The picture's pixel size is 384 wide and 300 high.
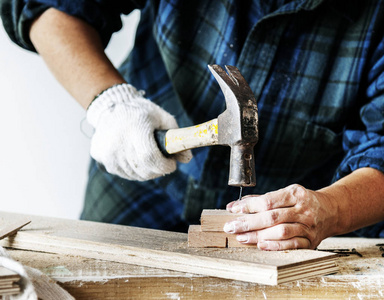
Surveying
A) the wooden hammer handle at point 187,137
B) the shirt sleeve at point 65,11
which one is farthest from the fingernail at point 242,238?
the shirt sleeve at point 65,11

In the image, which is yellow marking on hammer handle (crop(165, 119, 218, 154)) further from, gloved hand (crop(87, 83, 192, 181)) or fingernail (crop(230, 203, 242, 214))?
fingernail (crop(230, 203, 242, 214))

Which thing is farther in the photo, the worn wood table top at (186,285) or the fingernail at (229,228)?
the fingernail at (229,228)

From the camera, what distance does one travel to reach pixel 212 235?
1.25 metres

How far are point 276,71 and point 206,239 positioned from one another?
0.80 meters

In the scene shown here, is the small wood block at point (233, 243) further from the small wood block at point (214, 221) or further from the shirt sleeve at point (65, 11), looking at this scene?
the shirt sleeve at point (65, 11)

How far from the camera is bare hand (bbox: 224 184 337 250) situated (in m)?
1.22

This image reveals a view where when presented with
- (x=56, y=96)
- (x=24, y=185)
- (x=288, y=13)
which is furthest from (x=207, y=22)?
(x=24, y=185)

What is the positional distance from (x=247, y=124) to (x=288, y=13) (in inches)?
26.1

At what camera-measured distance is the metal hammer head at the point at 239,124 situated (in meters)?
1.19

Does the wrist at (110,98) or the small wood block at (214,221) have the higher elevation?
the wrist at (110,98)

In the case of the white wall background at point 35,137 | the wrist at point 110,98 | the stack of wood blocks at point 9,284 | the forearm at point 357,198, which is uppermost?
the stack of wood blocks at point 9,284

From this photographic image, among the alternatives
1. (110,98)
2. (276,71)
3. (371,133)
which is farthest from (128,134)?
(371,133)

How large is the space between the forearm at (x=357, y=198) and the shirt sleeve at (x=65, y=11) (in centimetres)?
102

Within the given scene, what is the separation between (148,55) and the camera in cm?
210
